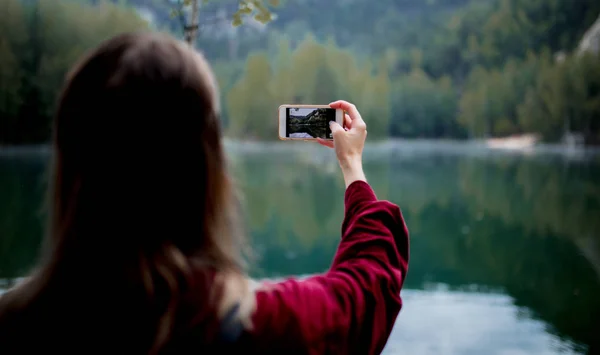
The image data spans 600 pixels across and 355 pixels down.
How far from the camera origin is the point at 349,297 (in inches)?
20.9

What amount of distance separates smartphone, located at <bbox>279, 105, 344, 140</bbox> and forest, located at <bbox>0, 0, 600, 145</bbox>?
9.69m

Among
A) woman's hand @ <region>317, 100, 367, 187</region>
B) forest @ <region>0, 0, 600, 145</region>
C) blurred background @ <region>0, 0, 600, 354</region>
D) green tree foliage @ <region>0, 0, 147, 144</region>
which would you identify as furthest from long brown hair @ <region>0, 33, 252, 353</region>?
forest @ <region>0, 0, 600, 145</region>

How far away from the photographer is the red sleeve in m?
0.49

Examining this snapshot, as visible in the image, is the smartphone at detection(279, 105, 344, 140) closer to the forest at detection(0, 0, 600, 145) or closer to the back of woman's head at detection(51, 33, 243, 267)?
the back of woman's head at detection(51, 33, 243, 267)

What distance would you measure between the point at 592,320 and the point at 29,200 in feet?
25.0

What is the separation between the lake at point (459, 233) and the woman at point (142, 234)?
0.27 feet

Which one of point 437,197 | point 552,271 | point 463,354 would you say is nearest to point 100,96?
point 463,354

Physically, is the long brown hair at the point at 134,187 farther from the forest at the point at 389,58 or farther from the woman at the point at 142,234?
the forest at the point at 389,58

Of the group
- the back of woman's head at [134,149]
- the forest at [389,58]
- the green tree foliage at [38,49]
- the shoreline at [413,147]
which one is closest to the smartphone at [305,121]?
the back of woman's head at [134,149]

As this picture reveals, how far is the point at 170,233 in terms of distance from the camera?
482mm

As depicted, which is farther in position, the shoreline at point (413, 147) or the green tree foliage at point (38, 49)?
the shoreline at point (413, 147)

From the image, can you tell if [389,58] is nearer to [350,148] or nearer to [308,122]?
[308,122]

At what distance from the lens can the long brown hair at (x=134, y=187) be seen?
1.52ft

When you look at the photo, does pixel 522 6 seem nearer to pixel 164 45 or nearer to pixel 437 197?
pixel 437 197
